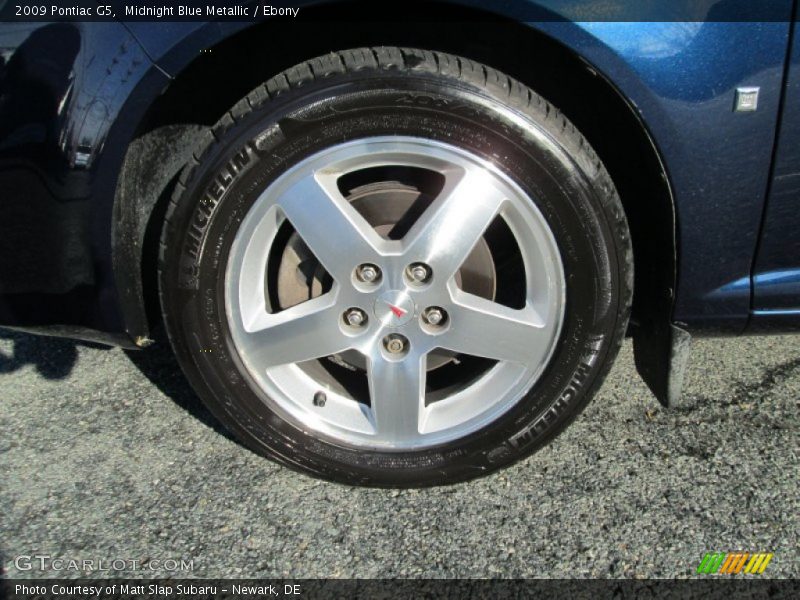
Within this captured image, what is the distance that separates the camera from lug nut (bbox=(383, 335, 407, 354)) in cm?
198

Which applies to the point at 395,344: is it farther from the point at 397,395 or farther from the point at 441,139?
the point at 441,139

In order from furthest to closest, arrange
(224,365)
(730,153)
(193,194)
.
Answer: (224,365) < (193,194) < (730,153)

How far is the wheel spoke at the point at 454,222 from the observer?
183 centimetres

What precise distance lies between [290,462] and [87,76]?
3.56 feet

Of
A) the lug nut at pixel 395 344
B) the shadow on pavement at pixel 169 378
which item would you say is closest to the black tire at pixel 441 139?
the lug nut at pixel 395 344

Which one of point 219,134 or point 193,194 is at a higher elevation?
point 219,134

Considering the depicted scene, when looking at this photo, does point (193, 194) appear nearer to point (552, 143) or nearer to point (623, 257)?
point (552, 143)

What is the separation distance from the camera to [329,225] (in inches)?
74.2

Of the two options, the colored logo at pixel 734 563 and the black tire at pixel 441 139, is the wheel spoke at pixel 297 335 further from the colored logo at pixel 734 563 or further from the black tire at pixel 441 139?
the colored logo at pixel 734 563

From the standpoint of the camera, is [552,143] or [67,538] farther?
[67,538]

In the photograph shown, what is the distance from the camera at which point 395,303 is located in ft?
6.33

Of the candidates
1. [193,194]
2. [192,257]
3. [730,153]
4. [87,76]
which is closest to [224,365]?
[192,257]

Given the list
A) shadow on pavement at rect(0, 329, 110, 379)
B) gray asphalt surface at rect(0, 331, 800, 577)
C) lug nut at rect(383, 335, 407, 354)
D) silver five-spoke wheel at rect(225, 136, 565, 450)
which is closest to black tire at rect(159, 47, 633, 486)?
silver five-spoke wheel at rect(225, 136, 565, 450)
